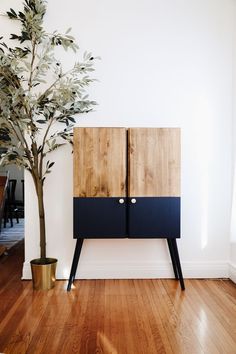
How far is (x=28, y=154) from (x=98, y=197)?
75 cm

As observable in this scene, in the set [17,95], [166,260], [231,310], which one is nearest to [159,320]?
[231,310]

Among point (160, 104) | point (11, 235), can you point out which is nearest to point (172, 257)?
point (160, 104)

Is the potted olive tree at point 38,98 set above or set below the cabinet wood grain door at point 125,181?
above

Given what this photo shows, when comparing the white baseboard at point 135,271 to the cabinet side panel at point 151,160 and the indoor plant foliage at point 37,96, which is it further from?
the cabinet side panel at point 151,160

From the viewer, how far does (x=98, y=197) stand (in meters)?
2.85

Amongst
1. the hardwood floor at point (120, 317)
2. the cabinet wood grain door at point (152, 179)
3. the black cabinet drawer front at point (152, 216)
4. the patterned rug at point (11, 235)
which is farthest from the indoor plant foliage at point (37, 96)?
the patterned rug at point (11, 235)

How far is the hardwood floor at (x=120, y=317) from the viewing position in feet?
6.59

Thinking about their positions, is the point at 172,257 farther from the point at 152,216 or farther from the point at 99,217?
the point at 99,217

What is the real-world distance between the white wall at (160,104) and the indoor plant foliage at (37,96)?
16 cm

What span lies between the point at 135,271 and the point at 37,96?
6.27 ft

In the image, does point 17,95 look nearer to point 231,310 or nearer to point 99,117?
point 99,117

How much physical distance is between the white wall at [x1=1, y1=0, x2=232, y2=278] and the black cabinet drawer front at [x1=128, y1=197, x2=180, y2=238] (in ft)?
1.40

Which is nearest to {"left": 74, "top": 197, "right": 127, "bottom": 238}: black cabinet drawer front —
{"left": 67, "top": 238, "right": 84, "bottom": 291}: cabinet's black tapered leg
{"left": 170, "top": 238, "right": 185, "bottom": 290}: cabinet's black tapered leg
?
{"left": 67, "top": 238, "right": 84, "bottom": 291}: cabinet's black tapered leg

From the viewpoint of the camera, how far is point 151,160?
288 centimetres
